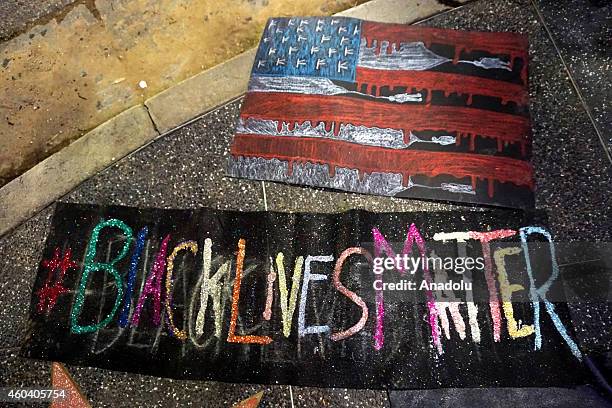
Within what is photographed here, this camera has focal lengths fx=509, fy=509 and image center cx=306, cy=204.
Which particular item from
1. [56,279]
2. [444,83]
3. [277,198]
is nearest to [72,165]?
[56,279]

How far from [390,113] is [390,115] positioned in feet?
0.04

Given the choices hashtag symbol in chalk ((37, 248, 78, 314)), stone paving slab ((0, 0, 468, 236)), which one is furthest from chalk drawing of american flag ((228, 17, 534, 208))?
hashtag symbol in chalk ((37, 248, 78, 314))

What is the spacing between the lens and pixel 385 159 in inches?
107

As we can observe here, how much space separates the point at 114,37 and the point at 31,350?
1925 mm

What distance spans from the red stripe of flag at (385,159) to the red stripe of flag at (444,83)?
358mm

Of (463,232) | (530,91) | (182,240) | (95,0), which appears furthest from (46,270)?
(530,91)

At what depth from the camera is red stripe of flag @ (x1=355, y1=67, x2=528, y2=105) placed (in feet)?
9.26

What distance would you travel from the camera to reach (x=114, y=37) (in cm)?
324

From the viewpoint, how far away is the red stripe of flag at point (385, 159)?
104 inches

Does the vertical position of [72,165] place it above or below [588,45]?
below

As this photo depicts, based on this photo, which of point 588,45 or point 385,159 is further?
point 588,45

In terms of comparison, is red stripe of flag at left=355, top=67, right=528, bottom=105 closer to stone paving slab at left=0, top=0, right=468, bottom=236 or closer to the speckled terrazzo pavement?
the speckled terrazzo pavement

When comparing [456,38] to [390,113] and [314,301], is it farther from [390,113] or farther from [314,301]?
[314,301]

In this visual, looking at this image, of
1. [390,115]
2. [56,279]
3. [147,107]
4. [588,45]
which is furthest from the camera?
[147,107]
